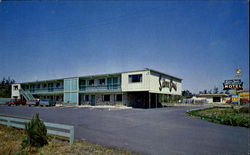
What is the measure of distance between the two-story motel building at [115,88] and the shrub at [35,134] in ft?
60.6

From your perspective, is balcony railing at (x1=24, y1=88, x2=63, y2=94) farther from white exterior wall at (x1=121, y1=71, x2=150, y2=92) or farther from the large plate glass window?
the large plate glass window

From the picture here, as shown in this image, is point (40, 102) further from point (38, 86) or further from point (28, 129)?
point (28, 129)

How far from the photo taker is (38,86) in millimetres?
36000

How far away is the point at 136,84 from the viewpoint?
24156 mm

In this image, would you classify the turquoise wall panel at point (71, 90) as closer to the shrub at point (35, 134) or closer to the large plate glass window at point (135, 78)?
the large plate glass window at point (135, 78)

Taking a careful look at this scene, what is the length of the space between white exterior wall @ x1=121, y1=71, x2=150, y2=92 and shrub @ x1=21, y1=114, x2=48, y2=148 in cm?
1846

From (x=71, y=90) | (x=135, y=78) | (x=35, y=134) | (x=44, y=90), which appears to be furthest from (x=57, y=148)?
(x=44, y=90)

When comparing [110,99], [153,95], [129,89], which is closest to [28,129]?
[129,89]

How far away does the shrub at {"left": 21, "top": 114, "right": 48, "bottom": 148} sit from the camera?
5.30m

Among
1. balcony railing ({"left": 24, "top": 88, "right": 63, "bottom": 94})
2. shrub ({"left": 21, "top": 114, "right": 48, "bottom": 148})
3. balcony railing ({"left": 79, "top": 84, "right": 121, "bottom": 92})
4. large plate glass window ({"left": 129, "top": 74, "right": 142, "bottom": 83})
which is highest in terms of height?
large plate glass window ({"left": 129, "top": 74, "right": 142, "bottom": 83})

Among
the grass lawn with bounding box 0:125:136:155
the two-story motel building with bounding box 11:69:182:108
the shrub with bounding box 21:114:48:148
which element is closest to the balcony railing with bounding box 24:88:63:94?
the two-story motel building with bounding box 11:69:182:108

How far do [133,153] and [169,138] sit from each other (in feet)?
7.59

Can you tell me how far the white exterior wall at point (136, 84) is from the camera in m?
23.0

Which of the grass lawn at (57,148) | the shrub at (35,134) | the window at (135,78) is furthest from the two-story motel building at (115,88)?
the shrub at (35,134)
